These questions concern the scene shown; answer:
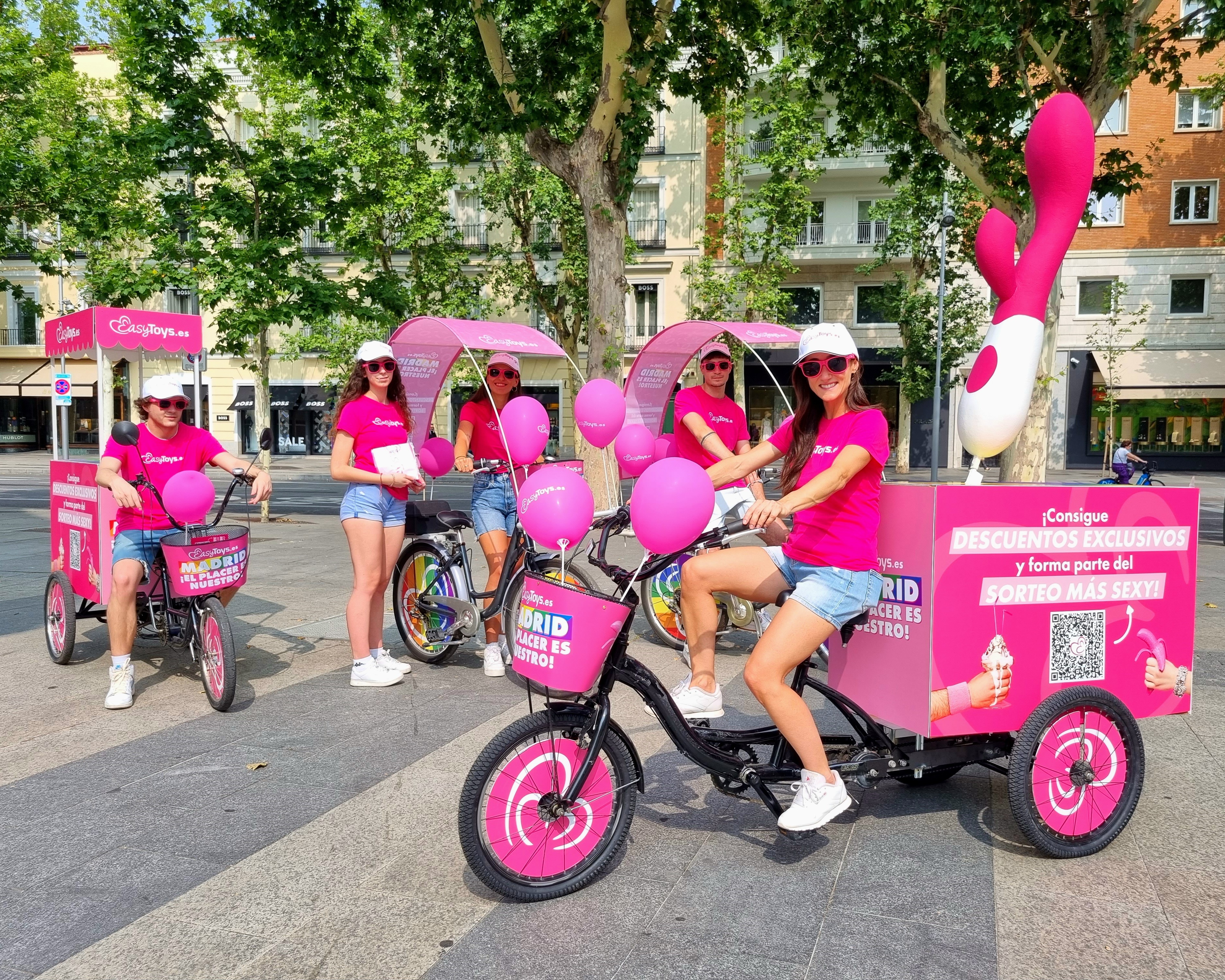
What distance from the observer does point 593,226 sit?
12.7 metres

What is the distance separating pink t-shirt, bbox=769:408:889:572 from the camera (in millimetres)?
3438

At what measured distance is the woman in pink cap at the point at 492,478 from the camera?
6441mm

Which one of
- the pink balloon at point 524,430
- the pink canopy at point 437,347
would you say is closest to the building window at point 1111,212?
the pink canopy at point 437,347

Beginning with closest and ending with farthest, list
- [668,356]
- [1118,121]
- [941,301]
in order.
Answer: [668,356], [941,301], [1118,121]

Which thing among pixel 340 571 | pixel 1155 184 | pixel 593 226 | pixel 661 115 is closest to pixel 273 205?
pixel 593 226

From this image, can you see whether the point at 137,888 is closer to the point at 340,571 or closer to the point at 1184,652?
the point at 1184,652

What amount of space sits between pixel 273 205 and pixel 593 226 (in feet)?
16.3

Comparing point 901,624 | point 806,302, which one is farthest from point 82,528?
point 806,302

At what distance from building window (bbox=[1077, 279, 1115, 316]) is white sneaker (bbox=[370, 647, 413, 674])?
3125 cm

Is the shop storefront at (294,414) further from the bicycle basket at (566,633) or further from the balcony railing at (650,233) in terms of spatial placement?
the bicycle basket at (566,633)

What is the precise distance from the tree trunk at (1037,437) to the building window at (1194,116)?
76.2ft

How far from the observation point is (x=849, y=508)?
347 centimetres

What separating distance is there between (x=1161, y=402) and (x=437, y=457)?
30952 millimetres

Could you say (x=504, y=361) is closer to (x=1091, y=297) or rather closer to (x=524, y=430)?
(x=524, y=430)
